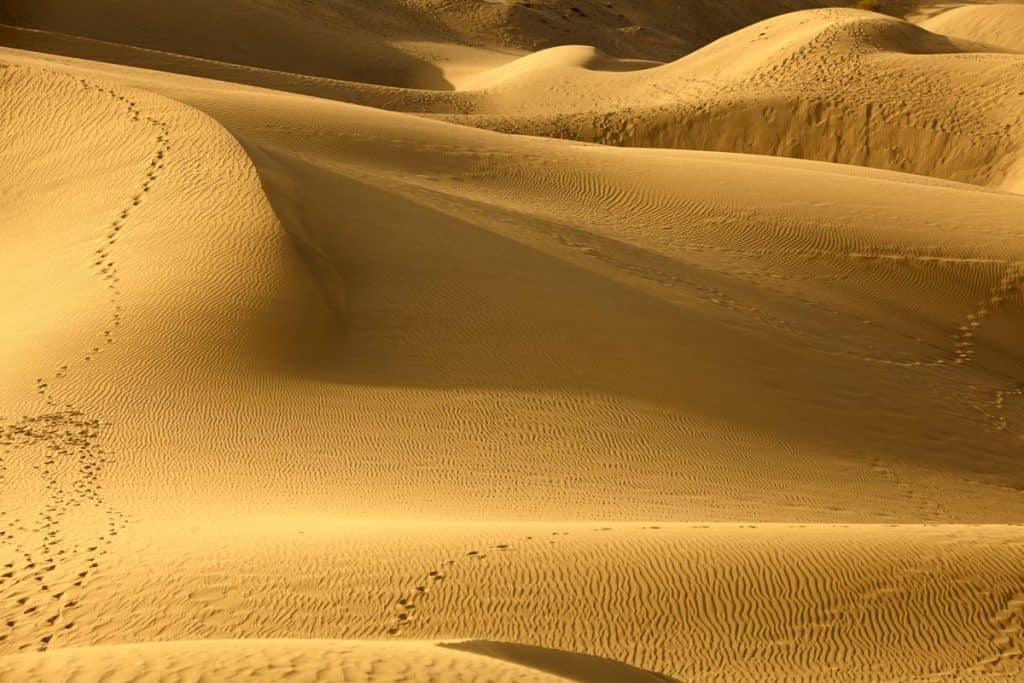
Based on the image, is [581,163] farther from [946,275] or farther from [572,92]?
[572,92]

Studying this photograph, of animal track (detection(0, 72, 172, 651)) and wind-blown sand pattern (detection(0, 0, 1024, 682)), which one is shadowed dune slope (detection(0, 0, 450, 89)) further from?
animal track (detection(0, 72, 172, 651))

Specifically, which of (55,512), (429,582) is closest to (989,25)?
(429,582)

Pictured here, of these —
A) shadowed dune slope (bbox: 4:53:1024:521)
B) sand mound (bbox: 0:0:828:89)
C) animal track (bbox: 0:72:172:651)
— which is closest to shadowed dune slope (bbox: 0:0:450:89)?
sand mound (bbox: 0:0:828:89)

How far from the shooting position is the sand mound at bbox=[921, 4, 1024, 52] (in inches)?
1551

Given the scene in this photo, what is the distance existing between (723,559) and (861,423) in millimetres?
5305

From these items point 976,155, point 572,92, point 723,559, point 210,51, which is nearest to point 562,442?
point 723,559

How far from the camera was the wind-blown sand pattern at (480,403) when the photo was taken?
6844mm

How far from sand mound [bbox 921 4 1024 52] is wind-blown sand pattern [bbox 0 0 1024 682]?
2042 centimetres

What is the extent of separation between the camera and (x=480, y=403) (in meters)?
10.8

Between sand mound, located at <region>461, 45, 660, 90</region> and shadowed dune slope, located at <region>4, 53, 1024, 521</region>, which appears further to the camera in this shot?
sand mound, located at <region>461, 45, 660, 90</region>

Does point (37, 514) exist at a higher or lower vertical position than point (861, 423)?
higher

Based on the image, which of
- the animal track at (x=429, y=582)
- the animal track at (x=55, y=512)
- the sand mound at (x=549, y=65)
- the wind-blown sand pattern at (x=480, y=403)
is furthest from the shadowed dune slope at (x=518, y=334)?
the sand mound at (x=549, y=65)

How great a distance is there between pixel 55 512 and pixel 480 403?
12.7ft

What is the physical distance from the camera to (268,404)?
1024cm
